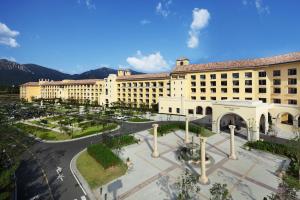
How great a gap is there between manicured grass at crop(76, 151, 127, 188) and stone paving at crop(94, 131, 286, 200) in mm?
1062

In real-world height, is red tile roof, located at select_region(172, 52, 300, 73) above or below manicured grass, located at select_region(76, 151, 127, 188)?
above

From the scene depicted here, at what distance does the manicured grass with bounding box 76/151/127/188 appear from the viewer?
25.0 m

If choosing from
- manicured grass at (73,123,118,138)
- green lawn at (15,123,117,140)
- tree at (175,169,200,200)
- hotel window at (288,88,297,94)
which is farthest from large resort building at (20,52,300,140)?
green lawn at (15,123,117,140)

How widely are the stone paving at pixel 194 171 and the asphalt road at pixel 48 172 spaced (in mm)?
4078

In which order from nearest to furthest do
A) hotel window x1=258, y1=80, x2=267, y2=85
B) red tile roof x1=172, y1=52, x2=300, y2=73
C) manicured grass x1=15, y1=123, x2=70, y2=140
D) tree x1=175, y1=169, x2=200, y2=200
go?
tree x1=175, y1=169, x2=200, y2=200 → manicured grass x1=15, y1=123, x2=70, y2=140 → red tile roof x1=172, y1=52, x2=300, y2=73 → hotel window x1=258, y1=80, x2=267, y2=85

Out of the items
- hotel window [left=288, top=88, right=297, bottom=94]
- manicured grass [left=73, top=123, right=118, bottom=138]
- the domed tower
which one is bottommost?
manicured grass [left=73, top=123, right=118, bottom=138]

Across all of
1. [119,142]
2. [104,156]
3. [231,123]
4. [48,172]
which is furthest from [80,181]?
[231,123]

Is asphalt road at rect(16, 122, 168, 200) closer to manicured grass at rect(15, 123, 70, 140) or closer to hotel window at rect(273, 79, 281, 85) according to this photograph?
manicured grass at rect(15, 123, 70, 140)

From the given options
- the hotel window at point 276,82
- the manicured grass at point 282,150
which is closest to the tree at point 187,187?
the manicured grass at point 282,150

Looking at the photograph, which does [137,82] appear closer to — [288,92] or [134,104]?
[134,104]

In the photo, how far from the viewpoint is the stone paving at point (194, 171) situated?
22.0 m

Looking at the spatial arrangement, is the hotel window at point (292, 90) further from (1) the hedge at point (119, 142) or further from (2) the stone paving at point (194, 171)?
(1) the hedge at point (119, 142)

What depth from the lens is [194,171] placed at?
27125mm

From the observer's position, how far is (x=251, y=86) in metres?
62.3
